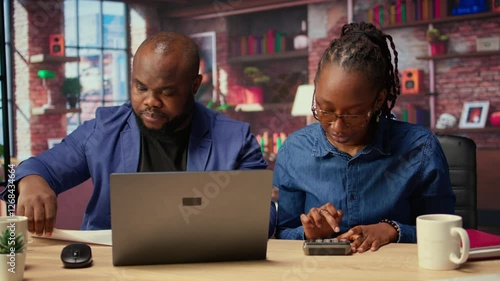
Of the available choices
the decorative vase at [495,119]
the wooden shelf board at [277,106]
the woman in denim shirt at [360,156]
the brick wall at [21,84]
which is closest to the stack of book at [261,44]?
the wooden shelf board at [277,106]

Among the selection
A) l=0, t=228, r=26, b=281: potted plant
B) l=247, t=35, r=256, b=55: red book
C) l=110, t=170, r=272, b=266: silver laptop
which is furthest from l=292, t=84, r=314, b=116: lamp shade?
l=0, t=228, r=26, b=281: potted plant

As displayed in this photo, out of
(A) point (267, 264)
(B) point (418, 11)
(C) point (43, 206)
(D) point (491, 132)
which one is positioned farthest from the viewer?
(B) point (418, 11)

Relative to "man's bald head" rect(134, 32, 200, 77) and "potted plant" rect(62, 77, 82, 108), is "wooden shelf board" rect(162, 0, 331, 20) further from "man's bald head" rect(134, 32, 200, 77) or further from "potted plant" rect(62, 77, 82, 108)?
"man's bald head" rect(134, 32, 200, 77)

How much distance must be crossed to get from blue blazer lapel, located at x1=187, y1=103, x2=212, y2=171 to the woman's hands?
0.54 metres

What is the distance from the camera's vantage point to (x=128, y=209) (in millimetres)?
1235

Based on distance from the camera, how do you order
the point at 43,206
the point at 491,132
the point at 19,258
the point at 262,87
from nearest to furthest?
the point at 19,258
the point at 43,206
the point at 491,132
the point at 262,87

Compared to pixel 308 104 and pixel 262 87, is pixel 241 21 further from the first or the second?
pixel 308 104

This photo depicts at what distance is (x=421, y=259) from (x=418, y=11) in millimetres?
5339

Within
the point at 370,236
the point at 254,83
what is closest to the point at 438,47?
the point at 254,83

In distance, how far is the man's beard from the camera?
1.89m

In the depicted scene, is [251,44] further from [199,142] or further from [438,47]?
[199,142]

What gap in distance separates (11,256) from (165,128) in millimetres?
747

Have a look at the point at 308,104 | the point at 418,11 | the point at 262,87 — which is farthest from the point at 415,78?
the point at 262,87

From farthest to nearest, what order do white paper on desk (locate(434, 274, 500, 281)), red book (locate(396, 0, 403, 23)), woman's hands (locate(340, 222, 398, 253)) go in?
red book (locate(396, 0, 403, 23))
woman's hands (locate(340, 222, 398, 253))
white paper on desk (locate(434, 274, 500, 281))
